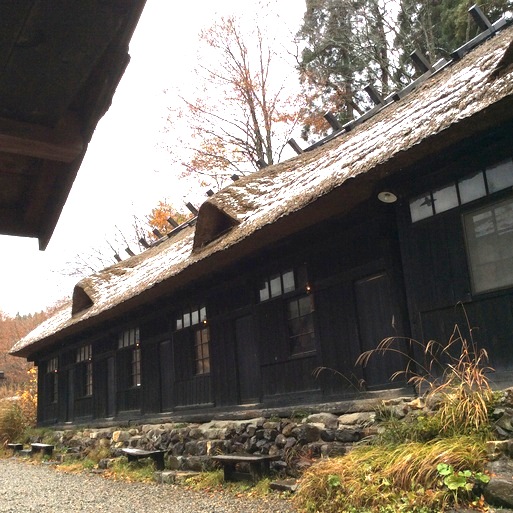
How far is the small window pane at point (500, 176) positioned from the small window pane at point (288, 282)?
3382mm

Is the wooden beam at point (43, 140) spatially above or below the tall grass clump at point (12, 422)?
above

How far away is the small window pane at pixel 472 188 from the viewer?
242 inches

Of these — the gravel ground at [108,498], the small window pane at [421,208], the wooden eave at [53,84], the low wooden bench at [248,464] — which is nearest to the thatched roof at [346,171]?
the small window pane at [421,208]

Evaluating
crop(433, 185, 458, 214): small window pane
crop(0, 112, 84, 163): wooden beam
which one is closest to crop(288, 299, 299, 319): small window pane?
crop(433, 185, 458, 214): small window pane

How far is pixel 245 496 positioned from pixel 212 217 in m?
4.16

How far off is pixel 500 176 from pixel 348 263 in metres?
2.37

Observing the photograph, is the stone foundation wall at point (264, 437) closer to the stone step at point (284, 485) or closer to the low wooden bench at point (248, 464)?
the low wooden bench at point (248, 464)

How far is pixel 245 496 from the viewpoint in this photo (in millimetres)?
7215

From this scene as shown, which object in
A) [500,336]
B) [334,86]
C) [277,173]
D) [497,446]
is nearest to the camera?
[497,446]

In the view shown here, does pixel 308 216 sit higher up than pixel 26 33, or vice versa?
pixel 308 216

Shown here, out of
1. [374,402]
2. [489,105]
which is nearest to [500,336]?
[374,402]

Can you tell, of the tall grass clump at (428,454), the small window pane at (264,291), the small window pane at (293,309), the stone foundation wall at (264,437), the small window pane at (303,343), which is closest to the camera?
the tall grass clump at (428,454)

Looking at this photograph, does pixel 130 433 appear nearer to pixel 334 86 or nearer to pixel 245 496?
pixel 245 496

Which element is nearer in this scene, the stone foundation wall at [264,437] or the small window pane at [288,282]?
the stone foundation wall at [264,437]
